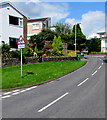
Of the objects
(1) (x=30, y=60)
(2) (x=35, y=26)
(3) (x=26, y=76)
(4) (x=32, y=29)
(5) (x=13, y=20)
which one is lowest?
(3) (x=26, y=76)

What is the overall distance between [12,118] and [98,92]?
580 centimetres

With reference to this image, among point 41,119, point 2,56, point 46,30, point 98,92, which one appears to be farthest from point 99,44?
point 41,119

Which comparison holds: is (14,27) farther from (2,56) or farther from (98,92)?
(98,92)

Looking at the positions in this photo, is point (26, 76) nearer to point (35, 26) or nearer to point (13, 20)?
point (13, 20)

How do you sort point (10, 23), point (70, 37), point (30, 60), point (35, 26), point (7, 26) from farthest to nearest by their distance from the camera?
A: point (70, 37), point (35, 26), point (10, 23), point (7, 26), point (30, 60)

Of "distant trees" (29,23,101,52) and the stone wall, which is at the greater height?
→ "distant trees" (29,23,101,52)

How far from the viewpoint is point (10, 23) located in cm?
2775

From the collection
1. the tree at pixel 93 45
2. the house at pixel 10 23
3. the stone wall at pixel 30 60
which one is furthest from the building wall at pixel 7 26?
the tree at pixel 93 45

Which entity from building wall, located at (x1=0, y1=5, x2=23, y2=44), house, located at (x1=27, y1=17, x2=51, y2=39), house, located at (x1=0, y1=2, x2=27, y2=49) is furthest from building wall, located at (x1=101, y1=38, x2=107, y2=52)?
building wall, located at (x1=0, y1=5, x2=23, y2=44)

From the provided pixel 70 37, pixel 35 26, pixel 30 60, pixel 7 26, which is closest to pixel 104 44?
pixel 70 37

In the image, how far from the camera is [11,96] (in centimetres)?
941

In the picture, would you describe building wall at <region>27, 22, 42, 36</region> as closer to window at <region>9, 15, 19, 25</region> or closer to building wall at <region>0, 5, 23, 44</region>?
window at <region>9, 15, 19, 25</region>

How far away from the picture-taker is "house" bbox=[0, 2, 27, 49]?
2609 centimetres

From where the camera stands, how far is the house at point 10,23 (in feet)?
85.6
